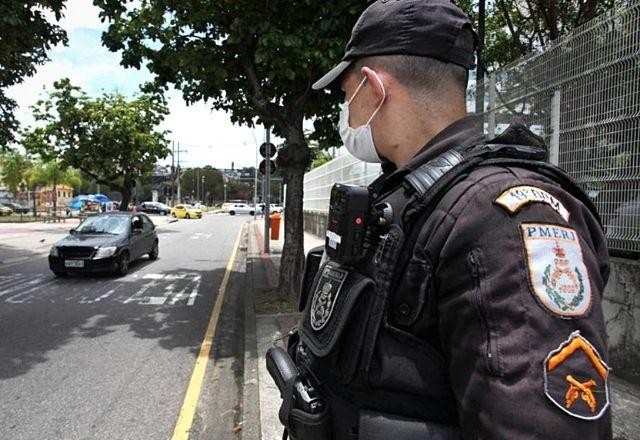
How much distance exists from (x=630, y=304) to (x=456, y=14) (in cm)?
365

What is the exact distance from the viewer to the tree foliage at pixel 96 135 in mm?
24609

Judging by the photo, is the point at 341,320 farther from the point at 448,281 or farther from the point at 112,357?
the point at 112,357

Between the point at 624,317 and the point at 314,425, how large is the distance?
373 centimetres

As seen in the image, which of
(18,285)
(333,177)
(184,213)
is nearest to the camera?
(18,285)

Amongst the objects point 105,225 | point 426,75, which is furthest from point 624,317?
Result: point 105,225

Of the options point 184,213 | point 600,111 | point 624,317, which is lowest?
point 184,213

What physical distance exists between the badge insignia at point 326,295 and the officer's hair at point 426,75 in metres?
0.50

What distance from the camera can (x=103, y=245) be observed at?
11.0 metres

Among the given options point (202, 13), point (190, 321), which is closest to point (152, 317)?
point (190, 321)

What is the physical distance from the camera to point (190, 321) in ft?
24.6

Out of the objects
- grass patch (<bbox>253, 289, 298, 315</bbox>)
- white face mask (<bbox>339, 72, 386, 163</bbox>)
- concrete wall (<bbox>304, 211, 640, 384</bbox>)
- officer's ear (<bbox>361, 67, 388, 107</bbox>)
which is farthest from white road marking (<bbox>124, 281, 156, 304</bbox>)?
officer's ear (<bbox>361, 67, 388, 107</bbox>)

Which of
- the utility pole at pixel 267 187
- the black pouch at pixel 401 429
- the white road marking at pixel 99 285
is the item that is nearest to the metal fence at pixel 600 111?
the black pouch at pixel 401 429

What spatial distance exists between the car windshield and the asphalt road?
5.06 feet

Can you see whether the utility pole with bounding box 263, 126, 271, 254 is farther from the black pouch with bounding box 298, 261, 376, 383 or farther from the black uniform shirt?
the black uniform shirt
